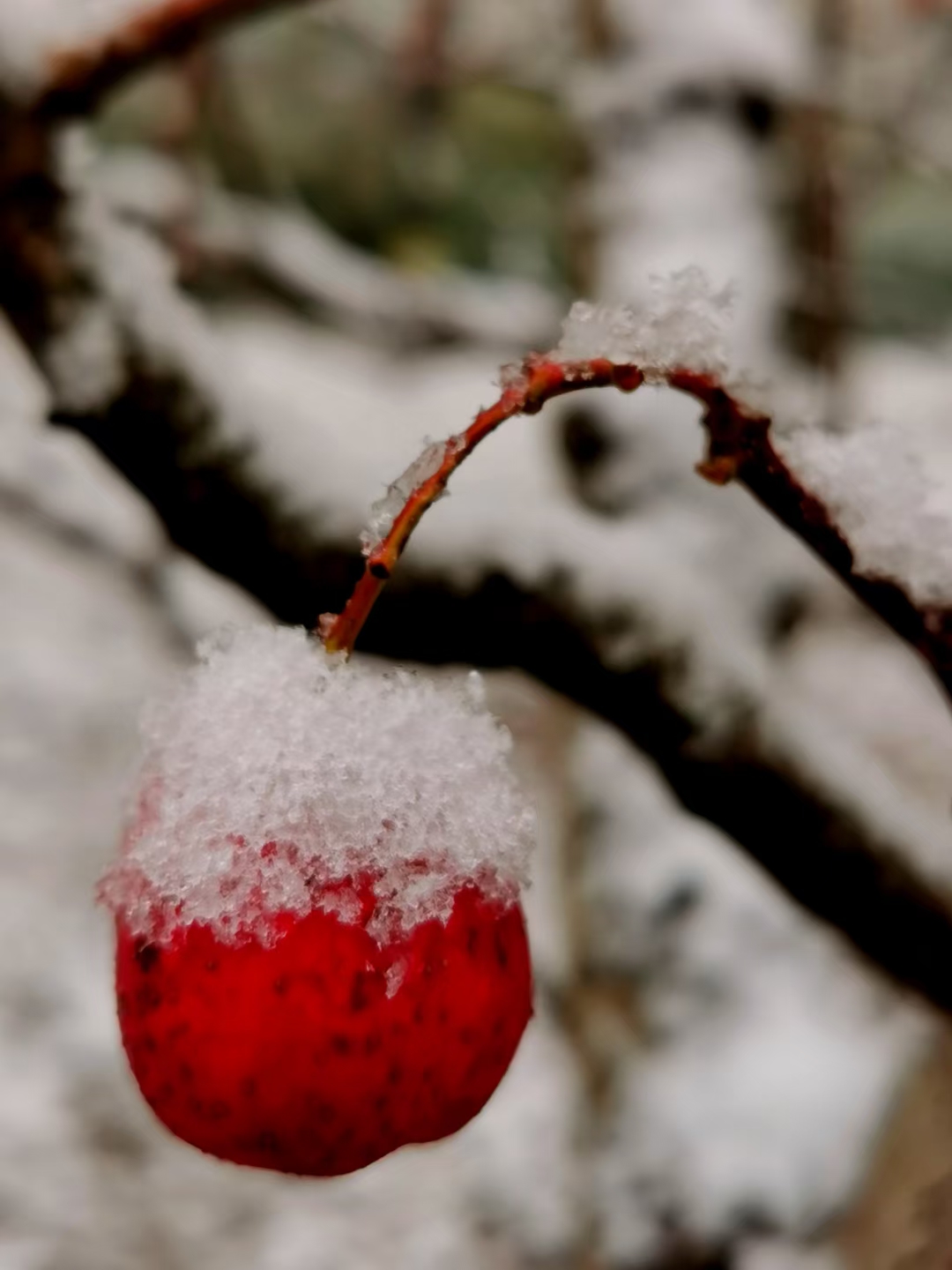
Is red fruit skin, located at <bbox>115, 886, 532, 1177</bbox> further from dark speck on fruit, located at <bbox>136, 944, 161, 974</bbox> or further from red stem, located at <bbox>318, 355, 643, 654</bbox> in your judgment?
red stem, located at <bbox>318, 355, 643, 654</bbox>

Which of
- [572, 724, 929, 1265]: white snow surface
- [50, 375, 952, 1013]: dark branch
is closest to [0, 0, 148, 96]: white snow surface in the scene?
[50, 375, 952, 1013]: dark branch

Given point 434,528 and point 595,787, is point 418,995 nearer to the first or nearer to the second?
point 434,528

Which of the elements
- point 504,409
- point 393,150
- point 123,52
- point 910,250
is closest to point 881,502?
point 504,409

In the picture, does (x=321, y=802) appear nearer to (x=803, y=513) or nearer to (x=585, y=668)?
(x=803, y=513)

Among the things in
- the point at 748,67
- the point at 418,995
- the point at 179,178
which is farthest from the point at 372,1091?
the point at 179,178

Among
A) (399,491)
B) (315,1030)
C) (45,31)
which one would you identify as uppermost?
(45,31)

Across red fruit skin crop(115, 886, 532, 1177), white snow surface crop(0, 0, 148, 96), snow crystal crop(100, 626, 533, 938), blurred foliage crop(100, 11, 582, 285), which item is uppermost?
blurred foliage crop(100, 11, 582, 285)

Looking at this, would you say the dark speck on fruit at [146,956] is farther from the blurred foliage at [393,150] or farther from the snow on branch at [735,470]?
the blurred foliage at [393,150]

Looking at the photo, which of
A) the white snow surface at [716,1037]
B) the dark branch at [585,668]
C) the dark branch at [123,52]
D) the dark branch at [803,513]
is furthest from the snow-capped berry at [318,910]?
the white snow surface at [716,1037]
